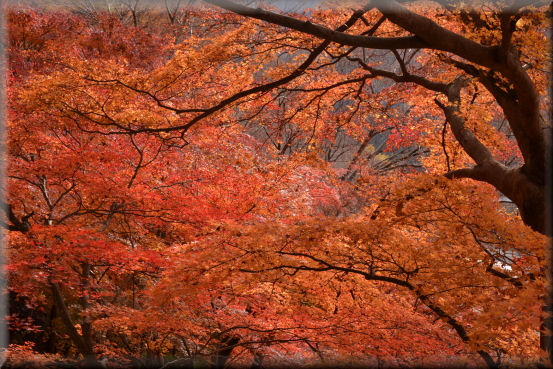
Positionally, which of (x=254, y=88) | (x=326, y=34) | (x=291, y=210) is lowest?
(x=291, y=210)

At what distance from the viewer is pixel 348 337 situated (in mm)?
5090

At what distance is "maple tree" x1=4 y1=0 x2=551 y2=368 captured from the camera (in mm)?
3715

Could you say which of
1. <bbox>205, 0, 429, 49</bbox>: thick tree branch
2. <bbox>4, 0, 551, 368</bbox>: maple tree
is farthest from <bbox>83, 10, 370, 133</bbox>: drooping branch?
<bbox>205, 0, 429, 49</bbox>: thick tree branch

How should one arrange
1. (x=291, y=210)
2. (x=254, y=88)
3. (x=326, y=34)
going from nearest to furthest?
(x=326, y=34) < (x=254, y=88) < (x=291, y=210)

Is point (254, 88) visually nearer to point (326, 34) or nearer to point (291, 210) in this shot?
point (326, 34)

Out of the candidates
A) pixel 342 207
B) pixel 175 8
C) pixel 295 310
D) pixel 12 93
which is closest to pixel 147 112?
pixel 295 310

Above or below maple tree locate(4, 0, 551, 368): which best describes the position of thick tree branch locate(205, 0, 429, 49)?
above

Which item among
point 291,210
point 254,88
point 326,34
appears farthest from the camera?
point 291,210

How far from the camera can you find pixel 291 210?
27.5 feet

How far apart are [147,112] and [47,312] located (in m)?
5.63

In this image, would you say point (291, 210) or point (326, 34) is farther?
point (291, 210)

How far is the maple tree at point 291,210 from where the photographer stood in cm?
371

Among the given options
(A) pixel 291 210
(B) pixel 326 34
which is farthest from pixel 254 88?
(A) pixel 291 210

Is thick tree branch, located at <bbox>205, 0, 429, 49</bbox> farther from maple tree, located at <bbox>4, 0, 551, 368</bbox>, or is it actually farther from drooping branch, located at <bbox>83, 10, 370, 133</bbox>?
drooping branch, located at <bbox>83, 10, 370, 133</bbox>
